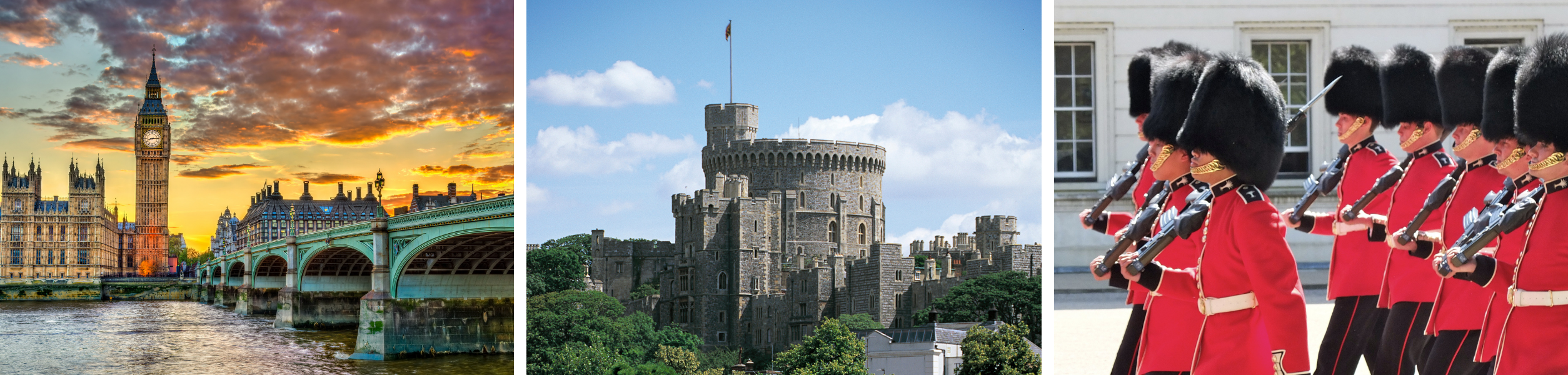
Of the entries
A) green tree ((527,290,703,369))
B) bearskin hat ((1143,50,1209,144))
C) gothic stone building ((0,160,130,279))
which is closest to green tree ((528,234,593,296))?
Answer: green tree ((527,290,703,369))

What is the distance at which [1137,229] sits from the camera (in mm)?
6957

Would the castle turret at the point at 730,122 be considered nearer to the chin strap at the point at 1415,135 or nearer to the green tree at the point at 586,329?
the green tree at the point at 586,329

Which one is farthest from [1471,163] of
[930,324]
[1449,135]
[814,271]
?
[814,271]

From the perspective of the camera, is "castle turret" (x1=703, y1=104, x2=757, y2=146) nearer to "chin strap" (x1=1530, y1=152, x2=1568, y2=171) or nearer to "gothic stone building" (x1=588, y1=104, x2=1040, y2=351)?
"gothic stone building" (x1=588, y1=104, x2=1040, y2=351)

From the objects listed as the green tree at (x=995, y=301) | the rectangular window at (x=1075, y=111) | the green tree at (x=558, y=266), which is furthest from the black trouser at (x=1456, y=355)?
the green tree at (x=558, y=266)

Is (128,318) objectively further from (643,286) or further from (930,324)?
(930,324)

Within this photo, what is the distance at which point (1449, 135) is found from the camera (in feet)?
23.7

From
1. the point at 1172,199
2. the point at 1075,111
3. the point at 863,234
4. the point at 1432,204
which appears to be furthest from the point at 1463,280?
the point at 863,234

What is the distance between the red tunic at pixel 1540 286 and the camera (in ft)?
20.5

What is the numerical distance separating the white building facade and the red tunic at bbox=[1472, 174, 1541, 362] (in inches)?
84.7

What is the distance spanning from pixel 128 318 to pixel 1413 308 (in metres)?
25.8

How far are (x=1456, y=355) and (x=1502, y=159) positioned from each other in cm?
106

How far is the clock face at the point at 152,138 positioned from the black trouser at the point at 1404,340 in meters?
19.9

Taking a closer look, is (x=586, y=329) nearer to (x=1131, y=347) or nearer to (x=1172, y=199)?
(x=1131, y=347)
